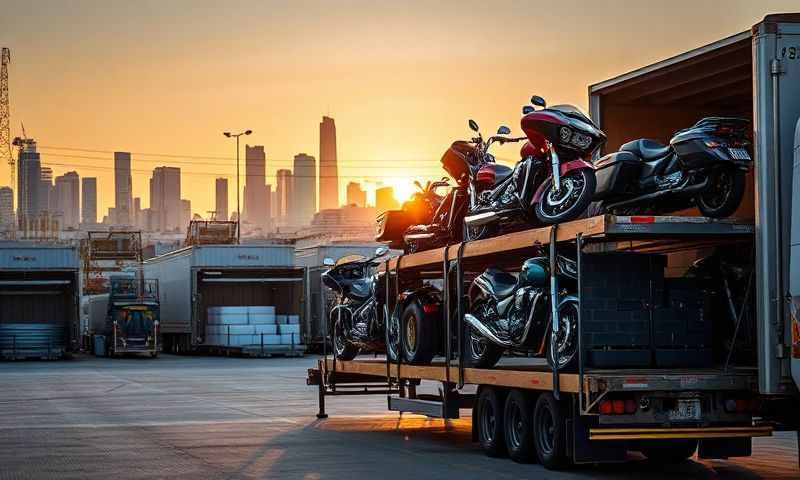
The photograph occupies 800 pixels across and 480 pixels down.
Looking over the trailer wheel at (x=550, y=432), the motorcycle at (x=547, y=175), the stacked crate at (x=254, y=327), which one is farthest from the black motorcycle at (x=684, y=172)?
the stacked crate at (x=254, y=327)

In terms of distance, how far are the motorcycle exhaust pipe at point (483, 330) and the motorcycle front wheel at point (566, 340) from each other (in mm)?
1287

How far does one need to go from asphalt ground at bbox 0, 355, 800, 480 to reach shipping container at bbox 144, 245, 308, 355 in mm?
20263

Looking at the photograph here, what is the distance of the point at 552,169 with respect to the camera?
47.5 feet

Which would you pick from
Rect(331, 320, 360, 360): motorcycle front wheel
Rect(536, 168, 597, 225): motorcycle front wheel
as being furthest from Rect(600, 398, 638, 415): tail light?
Rect(331, 320, 360, 360): motorcycle front wheel

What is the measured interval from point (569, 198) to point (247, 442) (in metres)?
5.74

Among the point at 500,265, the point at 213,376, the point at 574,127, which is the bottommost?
the point at 213,376

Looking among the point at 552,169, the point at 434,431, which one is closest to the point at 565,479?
the point at 552,169

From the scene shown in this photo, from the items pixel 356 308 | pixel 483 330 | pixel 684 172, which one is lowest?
pixel 483 330

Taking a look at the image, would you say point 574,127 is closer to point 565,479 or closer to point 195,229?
point 565,479

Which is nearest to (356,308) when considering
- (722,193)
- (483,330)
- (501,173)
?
(501,173)

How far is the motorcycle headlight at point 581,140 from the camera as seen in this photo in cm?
1437

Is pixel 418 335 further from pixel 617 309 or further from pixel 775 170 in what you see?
pixel 775 170

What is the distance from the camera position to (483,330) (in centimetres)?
1475

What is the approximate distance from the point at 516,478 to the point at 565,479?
0.48 metres
